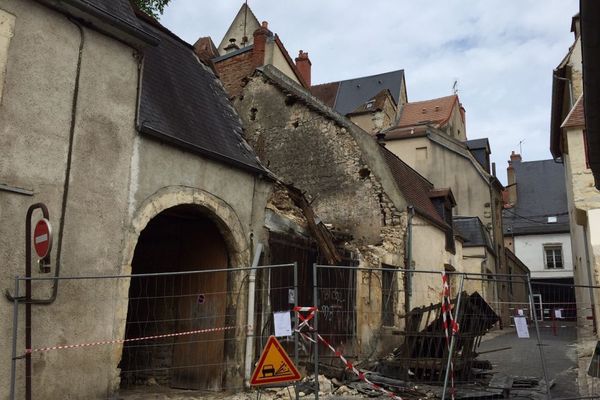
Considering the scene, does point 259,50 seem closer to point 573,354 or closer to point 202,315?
point 202,315

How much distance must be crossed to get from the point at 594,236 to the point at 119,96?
8889mm

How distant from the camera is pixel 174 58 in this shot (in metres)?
9.45

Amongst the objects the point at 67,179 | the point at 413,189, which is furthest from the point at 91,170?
the point at 413,189

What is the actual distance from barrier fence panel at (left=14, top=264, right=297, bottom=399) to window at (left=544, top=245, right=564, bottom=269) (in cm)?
2976

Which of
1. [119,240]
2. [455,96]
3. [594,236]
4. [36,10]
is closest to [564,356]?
[594,236]

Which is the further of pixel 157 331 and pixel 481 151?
pixel 481 151

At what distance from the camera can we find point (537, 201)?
36.9 meters

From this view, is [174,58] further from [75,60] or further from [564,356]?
[564,356]

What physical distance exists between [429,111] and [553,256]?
13.6 metres

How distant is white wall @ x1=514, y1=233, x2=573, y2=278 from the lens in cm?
3438

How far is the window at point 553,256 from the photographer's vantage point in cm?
3469

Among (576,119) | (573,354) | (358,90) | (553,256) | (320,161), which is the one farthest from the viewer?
(553,256)

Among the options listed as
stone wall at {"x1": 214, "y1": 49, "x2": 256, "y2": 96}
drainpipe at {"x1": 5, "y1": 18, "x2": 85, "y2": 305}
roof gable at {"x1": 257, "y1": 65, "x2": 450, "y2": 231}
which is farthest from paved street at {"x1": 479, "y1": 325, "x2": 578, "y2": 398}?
stone wall at {"x1": 214, "y1": 49, "x2": 256, "y2": 96}

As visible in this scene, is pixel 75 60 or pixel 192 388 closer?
pixel 75 60
